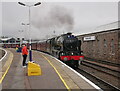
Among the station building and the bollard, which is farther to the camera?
the station building

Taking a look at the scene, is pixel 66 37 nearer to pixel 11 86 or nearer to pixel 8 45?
pixel 11 86

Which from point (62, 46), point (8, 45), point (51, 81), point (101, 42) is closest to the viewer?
point (51, 81)

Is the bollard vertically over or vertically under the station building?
under

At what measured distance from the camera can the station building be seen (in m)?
21.6

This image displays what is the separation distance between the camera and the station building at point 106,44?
21.6 metres

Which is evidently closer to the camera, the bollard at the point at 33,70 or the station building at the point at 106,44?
the bollard at the point at 33,70

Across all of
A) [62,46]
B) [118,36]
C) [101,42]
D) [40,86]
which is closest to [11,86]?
[40,86]

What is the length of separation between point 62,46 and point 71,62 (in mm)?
1893

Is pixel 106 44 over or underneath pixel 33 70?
over

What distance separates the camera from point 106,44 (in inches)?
978

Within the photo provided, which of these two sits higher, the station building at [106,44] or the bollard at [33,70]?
the station building at [106,44]

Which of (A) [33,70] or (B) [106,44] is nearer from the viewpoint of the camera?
(A) [33,70]

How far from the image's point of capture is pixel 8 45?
7775cm

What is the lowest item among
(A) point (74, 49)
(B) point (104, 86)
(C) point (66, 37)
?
(B) point (104, 86)
